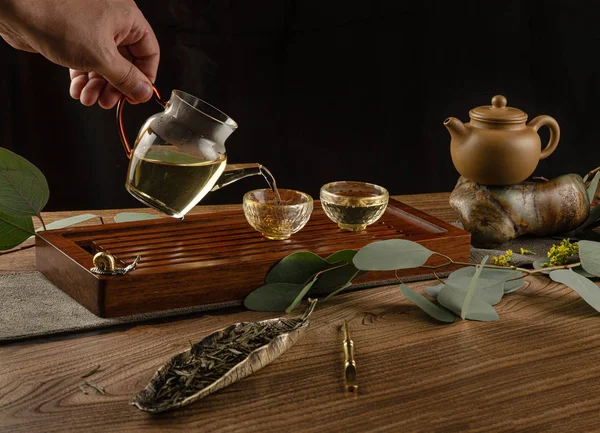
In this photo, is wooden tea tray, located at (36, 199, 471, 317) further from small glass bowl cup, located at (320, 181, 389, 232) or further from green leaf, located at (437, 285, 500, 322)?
green leaf, located at (437, 285, 500, 322)

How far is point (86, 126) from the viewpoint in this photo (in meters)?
2.76

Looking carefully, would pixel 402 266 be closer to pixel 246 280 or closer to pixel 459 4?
pixel 246 280

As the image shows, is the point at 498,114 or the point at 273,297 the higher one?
the point at 498,114

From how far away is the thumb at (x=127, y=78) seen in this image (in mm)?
1387

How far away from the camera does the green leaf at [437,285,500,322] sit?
1.26 m

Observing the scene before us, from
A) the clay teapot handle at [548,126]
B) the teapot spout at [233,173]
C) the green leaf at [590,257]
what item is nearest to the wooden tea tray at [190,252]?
the teapot spout at [233,173]

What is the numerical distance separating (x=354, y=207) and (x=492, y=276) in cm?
29

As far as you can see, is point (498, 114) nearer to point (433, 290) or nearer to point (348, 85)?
point (433, 290)

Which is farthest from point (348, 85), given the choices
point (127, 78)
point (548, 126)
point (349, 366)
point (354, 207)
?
point (349, 366)

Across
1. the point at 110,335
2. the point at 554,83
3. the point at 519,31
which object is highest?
the point at 519,31

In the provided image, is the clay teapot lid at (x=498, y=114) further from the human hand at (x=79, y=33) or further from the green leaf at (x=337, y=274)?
the human hand at (x=79, y=33)

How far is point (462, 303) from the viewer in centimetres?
127

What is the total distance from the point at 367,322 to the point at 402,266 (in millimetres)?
123

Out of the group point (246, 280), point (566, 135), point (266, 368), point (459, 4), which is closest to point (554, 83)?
point (566, 135)
